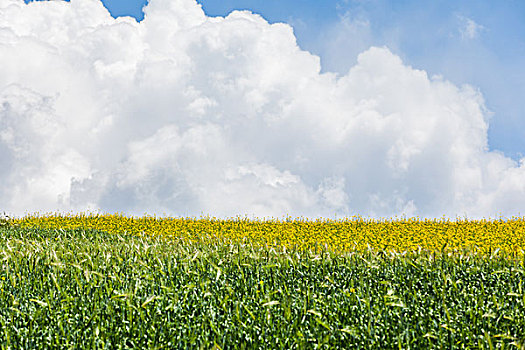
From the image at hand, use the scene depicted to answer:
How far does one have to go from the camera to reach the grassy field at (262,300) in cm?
439

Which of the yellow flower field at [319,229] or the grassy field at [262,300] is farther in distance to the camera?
the yellow flower field at [319,229]

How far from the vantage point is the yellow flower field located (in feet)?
36.3

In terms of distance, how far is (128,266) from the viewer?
6129mm

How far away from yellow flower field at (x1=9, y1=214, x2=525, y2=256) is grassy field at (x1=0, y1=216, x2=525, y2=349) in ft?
13.8

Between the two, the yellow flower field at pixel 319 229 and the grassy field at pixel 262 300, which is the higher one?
the yellow flower field at pixel 319 229

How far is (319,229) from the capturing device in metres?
13.2

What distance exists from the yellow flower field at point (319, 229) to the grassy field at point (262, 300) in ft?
13.8

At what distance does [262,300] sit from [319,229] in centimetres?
864

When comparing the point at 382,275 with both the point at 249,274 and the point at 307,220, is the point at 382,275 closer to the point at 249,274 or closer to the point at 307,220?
the point at 249,274

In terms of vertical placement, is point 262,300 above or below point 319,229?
below

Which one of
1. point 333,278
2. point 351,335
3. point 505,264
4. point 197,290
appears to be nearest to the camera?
point 351,335

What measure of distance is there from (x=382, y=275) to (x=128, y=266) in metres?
3.03

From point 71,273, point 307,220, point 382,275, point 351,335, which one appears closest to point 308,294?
point 351,335

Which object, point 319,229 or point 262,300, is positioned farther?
point 319,229
